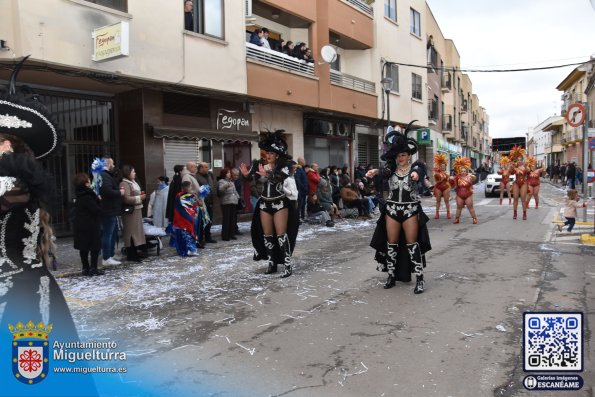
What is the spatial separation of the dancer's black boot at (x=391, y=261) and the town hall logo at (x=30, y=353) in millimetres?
4442

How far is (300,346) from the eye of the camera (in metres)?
4.39

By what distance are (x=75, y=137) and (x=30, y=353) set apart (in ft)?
33.6

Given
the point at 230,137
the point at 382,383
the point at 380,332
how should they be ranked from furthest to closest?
the point at 230,137, the point at 380,332, the point at 382,383

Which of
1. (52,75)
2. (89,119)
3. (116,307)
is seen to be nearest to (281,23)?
(89,119)

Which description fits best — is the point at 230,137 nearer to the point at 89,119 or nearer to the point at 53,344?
the point at 89,119

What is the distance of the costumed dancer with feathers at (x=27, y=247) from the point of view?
2955 millimetres

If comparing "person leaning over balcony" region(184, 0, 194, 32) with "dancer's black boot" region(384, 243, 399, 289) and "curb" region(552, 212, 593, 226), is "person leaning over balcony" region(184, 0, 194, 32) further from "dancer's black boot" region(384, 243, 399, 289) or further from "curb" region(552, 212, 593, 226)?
"curb" region(552, 212, 593, 226)

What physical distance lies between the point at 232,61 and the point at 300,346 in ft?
36.9

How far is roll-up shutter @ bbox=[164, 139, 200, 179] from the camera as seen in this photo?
1334 cm

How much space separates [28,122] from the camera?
320 centimetres

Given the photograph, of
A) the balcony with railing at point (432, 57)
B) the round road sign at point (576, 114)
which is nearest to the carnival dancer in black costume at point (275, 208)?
the round road sign at point (576, 114)

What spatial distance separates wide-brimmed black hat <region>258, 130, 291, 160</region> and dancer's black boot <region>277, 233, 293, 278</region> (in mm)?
1253

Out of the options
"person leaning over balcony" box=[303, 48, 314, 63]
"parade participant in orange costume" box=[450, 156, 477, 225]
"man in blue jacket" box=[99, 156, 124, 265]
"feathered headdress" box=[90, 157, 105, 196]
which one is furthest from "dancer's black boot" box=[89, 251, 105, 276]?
"person leaning over balcony" box=[303, 48, 314, 63]

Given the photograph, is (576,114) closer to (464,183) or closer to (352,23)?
(464,183)
